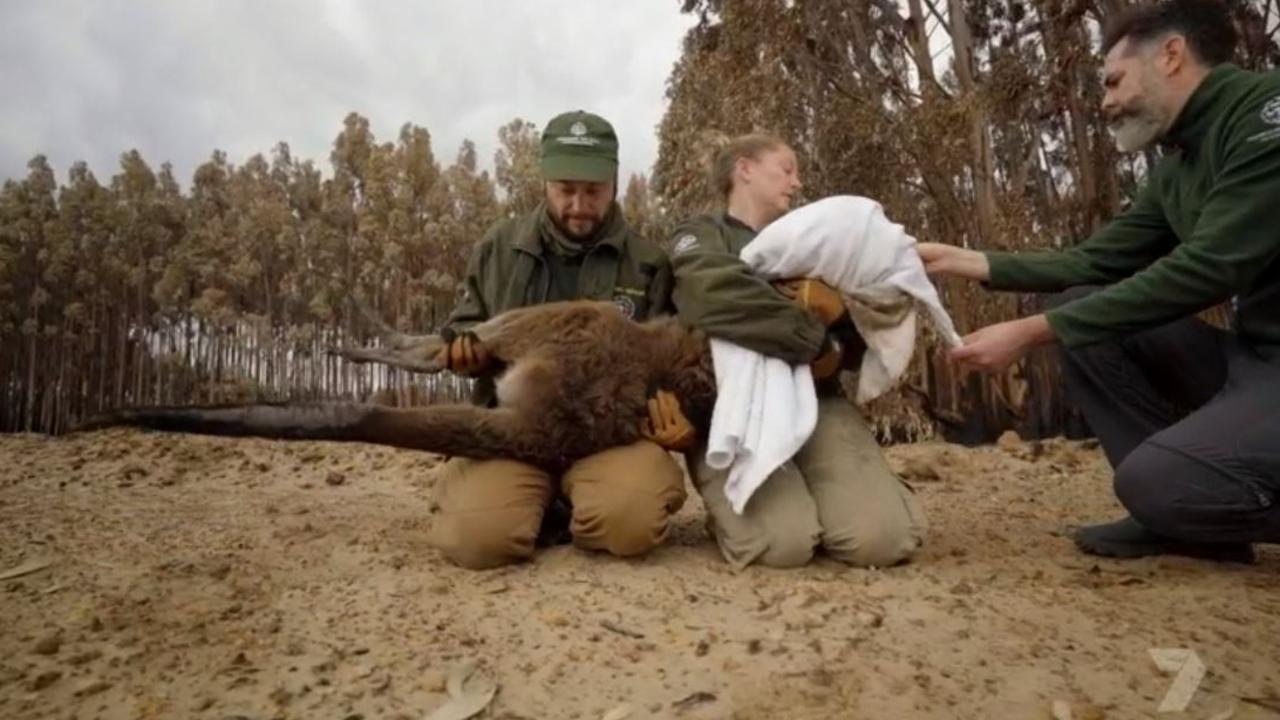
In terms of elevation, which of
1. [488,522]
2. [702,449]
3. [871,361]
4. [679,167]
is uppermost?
[679,167]

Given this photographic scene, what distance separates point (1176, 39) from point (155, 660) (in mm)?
3595

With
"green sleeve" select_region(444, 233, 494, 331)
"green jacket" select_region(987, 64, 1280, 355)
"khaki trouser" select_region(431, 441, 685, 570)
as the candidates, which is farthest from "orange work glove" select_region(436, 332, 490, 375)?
"green jacket" select_region(987, 64, 1280, 355)

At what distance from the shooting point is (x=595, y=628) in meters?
2.33

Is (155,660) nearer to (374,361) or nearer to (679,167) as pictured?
(374,361)

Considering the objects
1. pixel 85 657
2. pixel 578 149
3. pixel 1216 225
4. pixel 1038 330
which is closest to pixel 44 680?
pixel 85 657

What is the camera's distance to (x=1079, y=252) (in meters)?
3.44

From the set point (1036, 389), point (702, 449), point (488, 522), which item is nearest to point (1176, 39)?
point (702, 449)

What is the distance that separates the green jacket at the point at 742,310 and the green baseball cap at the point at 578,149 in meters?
0.49

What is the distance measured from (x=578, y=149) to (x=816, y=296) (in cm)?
106

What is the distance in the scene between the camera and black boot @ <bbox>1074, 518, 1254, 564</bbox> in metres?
2.95

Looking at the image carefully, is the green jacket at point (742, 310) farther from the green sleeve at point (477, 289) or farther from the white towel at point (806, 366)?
the green sleeve at point (477, 289)

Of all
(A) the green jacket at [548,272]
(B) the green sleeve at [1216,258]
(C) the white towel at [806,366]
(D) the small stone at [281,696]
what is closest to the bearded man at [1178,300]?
(B) the green sleeve at [1216,258]

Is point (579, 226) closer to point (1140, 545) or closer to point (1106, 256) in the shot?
point (1106, 256)

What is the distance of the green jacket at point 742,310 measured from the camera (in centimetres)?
306
